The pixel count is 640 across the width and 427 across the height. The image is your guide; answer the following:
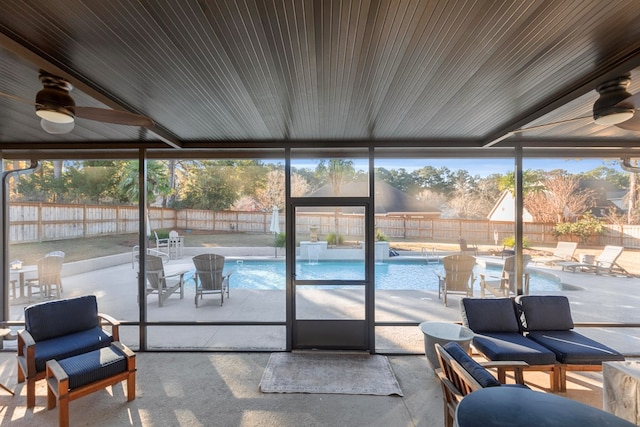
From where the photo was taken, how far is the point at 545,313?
10.9 ft

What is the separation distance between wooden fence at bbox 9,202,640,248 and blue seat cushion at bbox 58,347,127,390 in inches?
93.1

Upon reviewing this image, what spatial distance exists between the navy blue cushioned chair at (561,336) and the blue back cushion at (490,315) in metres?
0.16

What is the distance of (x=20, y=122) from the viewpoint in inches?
121

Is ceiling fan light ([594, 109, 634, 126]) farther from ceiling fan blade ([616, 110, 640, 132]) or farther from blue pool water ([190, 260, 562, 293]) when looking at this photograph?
blue pool water ([190, 260, 562, 293])

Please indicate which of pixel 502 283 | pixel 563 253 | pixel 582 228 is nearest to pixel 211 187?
pixel 502 283

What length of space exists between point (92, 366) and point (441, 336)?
3.50 m

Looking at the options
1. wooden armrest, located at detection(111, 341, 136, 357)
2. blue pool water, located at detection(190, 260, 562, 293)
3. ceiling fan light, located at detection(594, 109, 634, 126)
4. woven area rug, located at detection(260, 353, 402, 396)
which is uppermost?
ceiling fan light, located at detection(594, 109, 634, 126)

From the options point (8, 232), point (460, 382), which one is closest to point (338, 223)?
point (460, 382)

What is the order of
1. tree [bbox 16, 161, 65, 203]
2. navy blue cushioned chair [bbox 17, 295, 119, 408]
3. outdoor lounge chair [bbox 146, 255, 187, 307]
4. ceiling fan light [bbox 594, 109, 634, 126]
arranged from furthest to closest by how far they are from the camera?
tree [bbox 16, 161, 65, 203] < outdoor lounge chair [bbox 146, 255, 187, 307] < navy blue cushioned chair [bbox 17, 295, 119, 408] < ceiling fan light [bbox 594, 109, 634, 126]

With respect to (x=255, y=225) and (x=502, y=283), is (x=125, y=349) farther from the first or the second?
(x=255, y=225)

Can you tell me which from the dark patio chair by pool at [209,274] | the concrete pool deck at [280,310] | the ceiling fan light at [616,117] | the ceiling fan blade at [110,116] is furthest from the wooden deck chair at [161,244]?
the ceiling fan light at [616,117]

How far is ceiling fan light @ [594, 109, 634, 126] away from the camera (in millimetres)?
2006

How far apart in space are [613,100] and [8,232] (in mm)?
7007

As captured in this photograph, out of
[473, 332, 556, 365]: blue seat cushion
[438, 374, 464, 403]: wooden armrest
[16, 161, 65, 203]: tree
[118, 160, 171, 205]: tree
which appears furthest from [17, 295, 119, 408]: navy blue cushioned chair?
[118, 160, 171, 205]: tree
